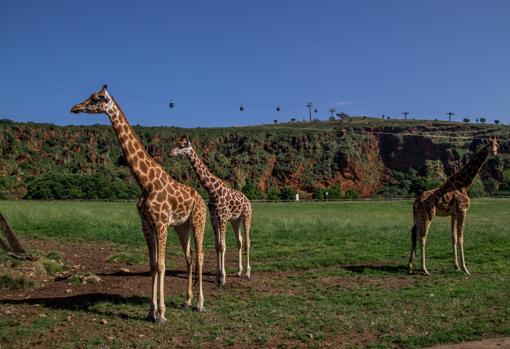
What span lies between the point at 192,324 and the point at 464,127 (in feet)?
368

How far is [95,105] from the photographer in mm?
8844

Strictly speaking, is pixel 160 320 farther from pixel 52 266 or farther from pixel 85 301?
pixel 52 266

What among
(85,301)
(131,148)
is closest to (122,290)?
(85,301)

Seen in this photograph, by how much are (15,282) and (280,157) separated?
8385 cm

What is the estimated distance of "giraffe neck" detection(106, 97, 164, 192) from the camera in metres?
9.04

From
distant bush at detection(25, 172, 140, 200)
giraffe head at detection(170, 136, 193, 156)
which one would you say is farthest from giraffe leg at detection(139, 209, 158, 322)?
distant bush at detection(25, 172, 140, 200)

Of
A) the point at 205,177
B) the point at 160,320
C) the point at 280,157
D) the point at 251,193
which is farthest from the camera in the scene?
the point at 280,157

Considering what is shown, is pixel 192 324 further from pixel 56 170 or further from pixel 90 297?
pixel 56 170

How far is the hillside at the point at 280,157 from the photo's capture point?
7525 cm

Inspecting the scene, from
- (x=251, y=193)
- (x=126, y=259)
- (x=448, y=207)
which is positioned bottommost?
(x=251, y=193)

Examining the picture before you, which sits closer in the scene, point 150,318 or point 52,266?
point 150,318

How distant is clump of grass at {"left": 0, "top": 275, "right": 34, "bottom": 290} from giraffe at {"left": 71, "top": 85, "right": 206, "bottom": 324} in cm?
356

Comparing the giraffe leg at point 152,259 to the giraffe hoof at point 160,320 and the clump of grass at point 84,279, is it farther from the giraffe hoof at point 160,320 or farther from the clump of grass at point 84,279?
the clump of grass at point 84,279

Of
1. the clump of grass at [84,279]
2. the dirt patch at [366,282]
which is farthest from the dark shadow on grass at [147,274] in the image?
the dirt patch at [366,282]
